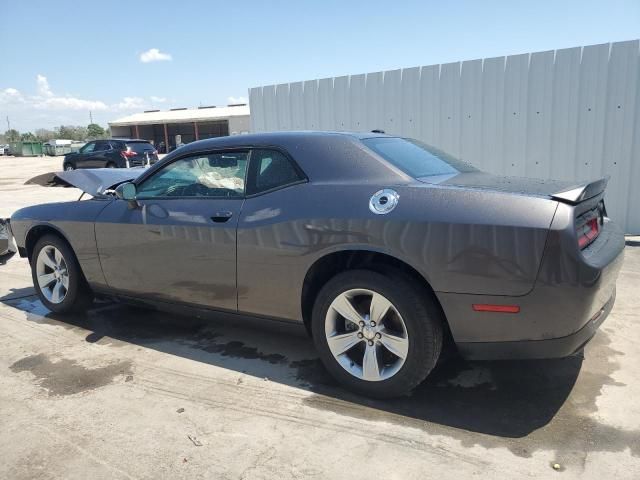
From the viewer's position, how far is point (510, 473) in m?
2.36

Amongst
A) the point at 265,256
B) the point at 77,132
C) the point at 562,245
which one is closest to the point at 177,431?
the point at 265,256

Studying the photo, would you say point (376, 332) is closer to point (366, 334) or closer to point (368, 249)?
→ point (366, 334)

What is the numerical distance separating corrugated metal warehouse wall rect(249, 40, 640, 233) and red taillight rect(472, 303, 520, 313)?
18.9ft

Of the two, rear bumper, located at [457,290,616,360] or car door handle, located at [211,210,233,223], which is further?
car door handle, located at [211,210,233,223]

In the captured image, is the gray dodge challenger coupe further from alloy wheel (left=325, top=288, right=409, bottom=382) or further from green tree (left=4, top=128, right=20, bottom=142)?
green tree (left=4, top=128, right=20, bottom=142)

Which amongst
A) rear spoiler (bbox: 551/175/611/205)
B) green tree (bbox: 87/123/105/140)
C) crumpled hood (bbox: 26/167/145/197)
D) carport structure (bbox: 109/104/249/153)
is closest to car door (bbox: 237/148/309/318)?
rear spoiler (bbox: 551/175/611/205)

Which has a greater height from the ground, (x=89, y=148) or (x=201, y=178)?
(x=201, y=178)

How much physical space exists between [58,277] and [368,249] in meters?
3.20

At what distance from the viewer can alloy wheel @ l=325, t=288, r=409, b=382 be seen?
2.93 metres

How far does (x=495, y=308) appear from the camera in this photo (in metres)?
2.62

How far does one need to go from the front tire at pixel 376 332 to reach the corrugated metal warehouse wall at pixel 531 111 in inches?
225

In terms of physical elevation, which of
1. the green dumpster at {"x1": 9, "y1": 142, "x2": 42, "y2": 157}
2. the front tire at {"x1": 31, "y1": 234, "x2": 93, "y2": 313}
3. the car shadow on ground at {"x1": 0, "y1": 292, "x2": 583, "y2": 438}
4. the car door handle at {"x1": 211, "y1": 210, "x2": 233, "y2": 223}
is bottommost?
the green dumpster at {"x1": 9, "y1": 142, "x2": 42, "y2": 157}

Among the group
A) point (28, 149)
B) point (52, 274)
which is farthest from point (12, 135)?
point (52, 274)

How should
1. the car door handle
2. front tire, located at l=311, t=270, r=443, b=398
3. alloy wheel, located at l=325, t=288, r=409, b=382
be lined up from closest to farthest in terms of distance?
front tire, located at l=311, t=270, r=443, b=398
alloy wheel, located at l=325, t=288, r=409, b=382
the car door handle
